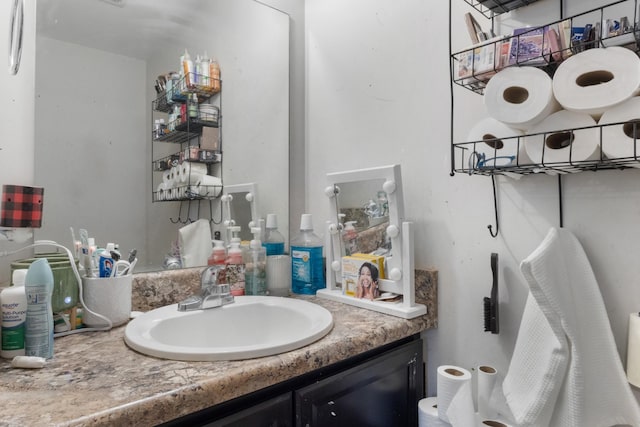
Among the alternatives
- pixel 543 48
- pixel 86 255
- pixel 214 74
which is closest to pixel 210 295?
pixel 86 255

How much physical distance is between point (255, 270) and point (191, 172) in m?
0.38

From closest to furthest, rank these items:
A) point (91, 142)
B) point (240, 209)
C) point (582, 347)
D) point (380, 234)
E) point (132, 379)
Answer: point (132, 379) < point (582, 347) < point (91, 142) < point (380, 234) < point (240, 209)

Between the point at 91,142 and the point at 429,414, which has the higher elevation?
the point at 91,142

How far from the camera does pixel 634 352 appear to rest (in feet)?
2.47

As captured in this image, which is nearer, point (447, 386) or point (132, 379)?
point (132, 379)

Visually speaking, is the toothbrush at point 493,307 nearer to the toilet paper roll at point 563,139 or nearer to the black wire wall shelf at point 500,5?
the toilet paper roll at point 563,139

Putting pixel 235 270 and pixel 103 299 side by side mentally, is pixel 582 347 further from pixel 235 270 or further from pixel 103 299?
pixel 103 299

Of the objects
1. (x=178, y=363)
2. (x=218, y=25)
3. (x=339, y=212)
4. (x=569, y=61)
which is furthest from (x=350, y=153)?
→ (x=178, y=363)

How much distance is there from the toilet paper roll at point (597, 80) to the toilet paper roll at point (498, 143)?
0.12m

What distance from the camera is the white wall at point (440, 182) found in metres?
0.84

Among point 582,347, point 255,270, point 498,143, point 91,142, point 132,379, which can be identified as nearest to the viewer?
point 132,379

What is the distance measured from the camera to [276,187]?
152 cm

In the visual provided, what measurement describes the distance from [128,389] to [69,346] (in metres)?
0.31

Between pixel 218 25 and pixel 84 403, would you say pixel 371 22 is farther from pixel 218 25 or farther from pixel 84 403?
pixel 84 403
